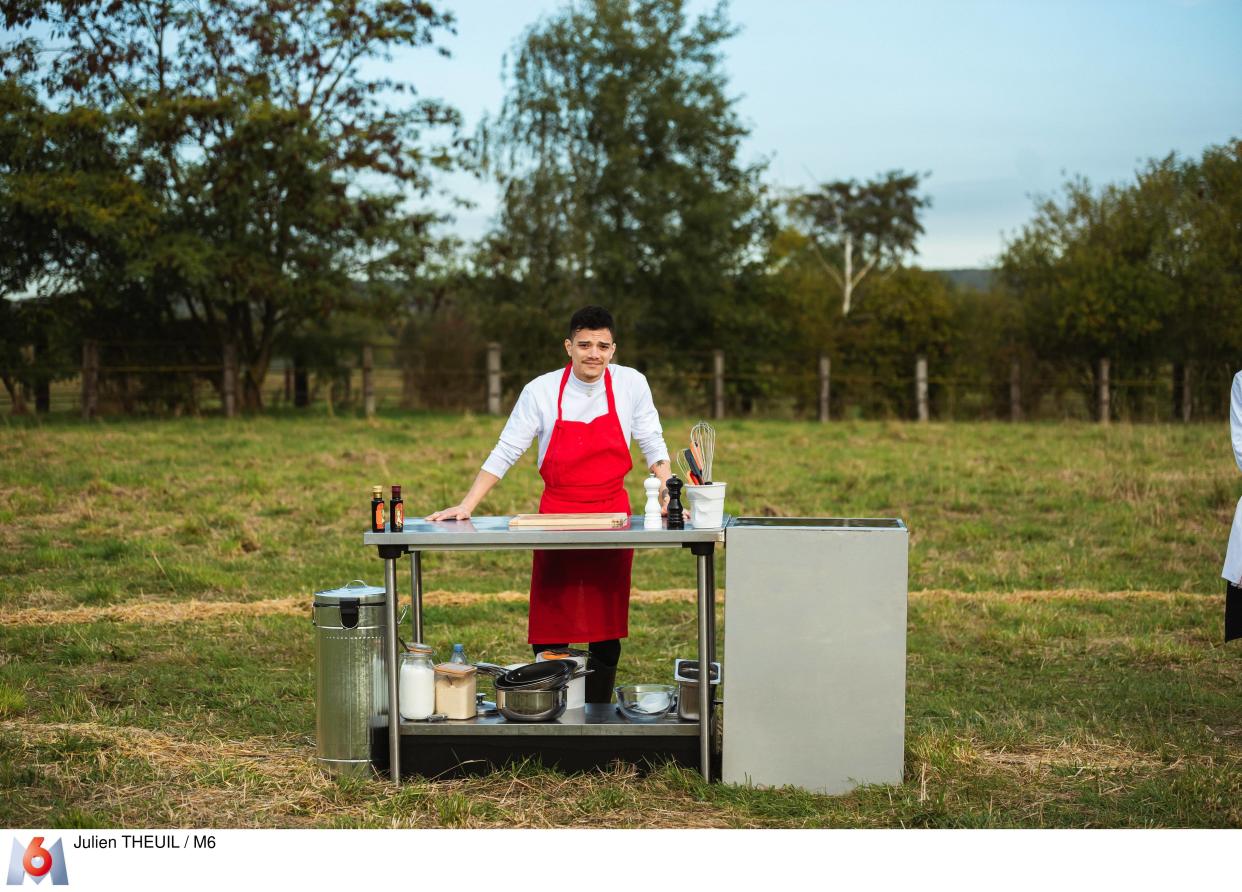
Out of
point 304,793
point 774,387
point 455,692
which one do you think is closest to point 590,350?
point 455,692

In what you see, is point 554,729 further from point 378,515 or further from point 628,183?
point 628,183

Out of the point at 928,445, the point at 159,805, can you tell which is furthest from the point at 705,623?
the point at 928,445

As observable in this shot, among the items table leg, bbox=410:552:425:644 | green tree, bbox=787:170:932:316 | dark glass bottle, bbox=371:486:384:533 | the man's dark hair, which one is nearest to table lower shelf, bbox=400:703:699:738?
table leg, bbox=410:552:425:644

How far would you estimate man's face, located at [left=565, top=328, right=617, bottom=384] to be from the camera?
492cm

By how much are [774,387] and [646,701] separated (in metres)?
20.9

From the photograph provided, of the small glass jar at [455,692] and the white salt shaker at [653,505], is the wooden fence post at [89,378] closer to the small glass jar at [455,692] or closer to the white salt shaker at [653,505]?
the small glass jar at [455,692]

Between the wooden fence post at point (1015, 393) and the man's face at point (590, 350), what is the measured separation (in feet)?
68.5

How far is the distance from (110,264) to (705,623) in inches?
740

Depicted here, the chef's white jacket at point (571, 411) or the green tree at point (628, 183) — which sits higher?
the green tree at point (628, 183)

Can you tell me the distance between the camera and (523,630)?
7.45 m

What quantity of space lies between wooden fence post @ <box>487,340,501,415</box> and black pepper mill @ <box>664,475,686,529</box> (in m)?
18.4

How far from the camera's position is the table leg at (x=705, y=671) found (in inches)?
181

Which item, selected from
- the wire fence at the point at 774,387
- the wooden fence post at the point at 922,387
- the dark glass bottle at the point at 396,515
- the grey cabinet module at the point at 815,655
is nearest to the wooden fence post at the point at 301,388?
the wire fence at the point at 774,387

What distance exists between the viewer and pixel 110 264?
2108 centimetres
